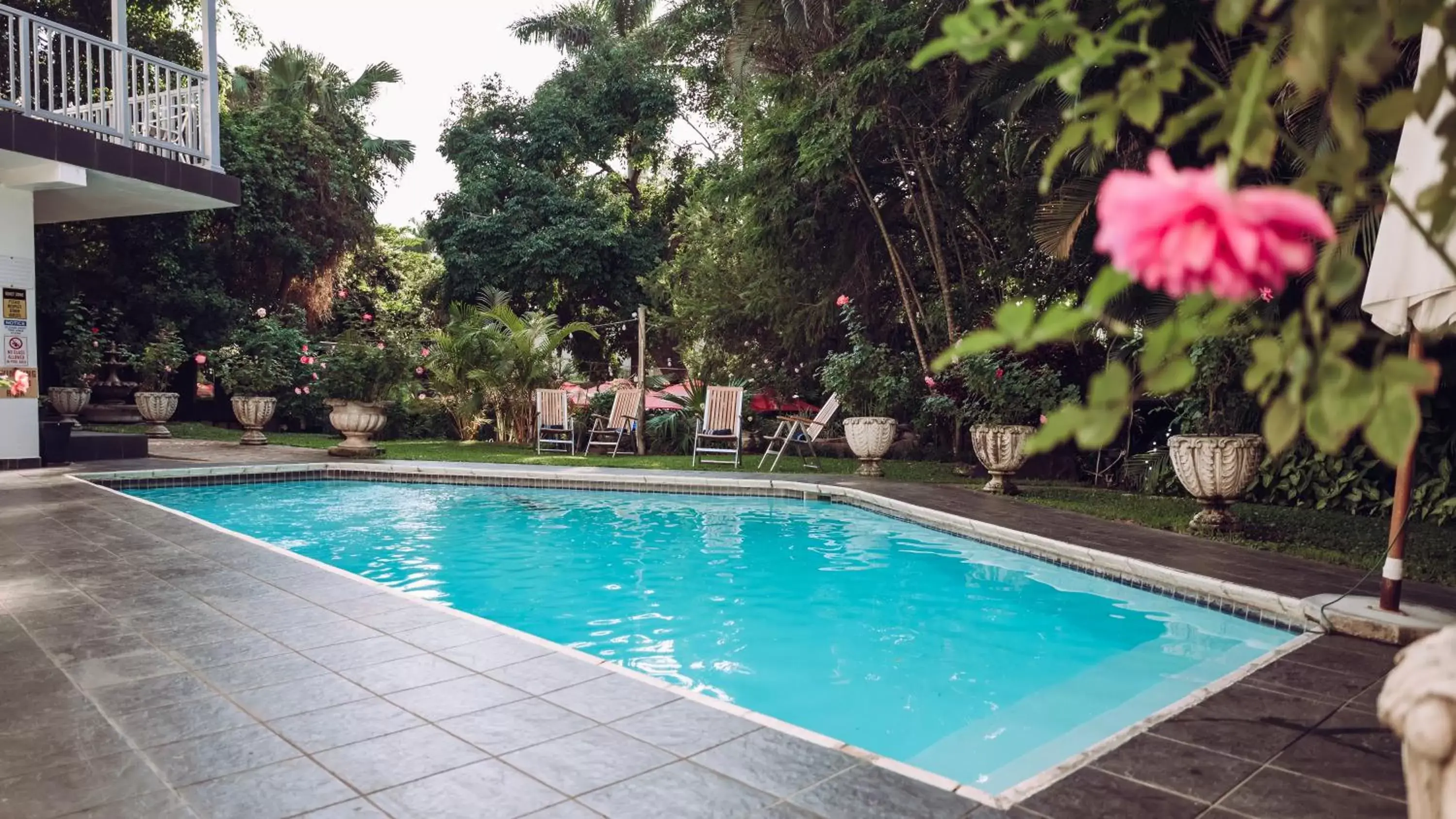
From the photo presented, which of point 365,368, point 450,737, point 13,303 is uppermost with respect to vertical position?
point 13,303

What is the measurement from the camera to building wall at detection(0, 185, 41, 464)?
9.34m

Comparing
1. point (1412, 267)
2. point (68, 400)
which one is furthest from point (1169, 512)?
point (68, 400)

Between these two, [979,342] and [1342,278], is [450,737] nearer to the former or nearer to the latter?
[979,342]

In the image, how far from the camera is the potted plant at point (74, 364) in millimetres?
12859

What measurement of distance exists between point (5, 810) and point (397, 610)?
198 cm

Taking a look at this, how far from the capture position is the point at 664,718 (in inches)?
113

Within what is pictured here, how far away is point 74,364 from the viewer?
1286 centimetres

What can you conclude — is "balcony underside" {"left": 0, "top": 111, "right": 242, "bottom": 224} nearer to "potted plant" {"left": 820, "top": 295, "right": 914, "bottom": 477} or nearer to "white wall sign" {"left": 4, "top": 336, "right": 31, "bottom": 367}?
"white wall sign" {"left": 4, "top": 336, "right": 31, "bottom": 367}

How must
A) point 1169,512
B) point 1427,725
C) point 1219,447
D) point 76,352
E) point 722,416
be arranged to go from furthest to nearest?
point 76,352 < point 722,416 < point 1169,512 < point 1219,447 < point 1427,725

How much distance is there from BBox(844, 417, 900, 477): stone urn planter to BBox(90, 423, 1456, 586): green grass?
34 centimetres

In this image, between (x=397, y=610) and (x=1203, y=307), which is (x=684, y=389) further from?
(x=1203, y=307)

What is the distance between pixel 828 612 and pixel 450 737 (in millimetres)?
3079

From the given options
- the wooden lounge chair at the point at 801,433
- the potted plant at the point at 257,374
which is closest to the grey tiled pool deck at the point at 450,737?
the wooden lounge chair at the point at 801,433

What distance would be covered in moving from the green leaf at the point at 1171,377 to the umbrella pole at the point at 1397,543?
367 centimetres
